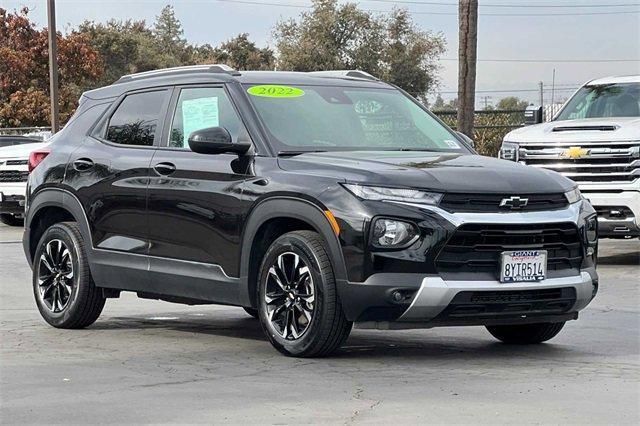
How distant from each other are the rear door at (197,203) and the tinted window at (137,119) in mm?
175

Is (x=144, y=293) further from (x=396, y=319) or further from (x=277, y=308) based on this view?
(x=396, y=319)

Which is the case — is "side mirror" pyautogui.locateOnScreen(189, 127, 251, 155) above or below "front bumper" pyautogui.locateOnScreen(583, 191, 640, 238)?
above

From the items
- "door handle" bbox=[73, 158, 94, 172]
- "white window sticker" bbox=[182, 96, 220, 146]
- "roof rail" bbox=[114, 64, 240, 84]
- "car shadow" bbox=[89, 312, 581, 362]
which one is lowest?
"car shadow" bbox=[89, 312, 581, 362]

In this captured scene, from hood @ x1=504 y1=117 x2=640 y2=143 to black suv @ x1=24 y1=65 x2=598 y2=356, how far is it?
539 cm

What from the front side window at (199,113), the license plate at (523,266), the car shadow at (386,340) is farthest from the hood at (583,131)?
the license plate at (523,266)

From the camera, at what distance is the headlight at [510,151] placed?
49.1ft

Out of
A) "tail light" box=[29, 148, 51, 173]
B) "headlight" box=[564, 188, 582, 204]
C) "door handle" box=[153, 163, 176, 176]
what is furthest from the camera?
"tail light" box=[29, 148, 51, 173]

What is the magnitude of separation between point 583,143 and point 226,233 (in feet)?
23.4

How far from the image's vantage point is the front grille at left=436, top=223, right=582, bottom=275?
297 inches

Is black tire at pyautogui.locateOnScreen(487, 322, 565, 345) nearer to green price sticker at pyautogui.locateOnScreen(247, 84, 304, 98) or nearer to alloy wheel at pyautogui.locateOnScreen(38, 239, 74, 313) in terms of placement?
green price sticker at pyautogui.locateOnScreen(247, 84, 304, 98)

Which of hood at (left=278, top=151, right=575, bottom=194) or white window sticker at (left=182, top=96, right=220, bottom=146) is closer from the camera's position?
hood at (left=278, top=151, right=575, bottom=194)

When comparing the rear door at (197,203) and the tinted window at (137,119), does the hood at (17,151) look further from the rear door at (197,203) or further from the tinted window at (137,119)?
the rear door at (197,203)

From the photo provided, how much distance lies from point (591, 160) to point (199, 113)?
6.67m

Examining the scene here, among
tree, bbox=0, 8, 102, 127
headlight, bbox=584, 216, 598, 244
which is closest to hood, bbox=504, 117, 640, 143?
headlight, bbox=584, 216, 598, 244
